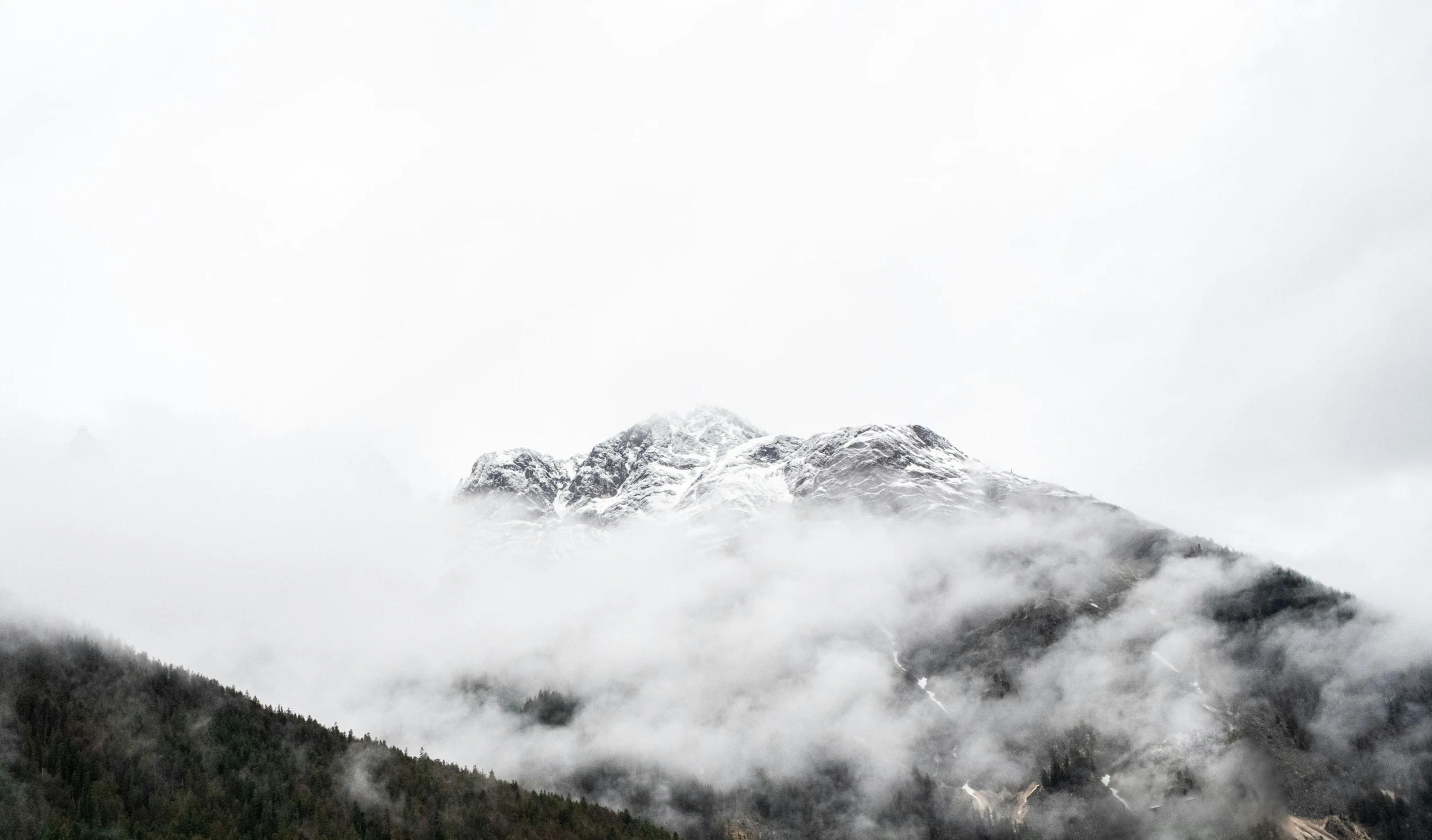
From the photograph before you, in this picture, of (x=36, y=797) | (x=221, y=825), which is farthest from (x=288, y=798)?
(x=36, y=797)

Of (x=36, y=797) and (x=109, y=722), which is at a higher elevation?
(x=109, y=722)

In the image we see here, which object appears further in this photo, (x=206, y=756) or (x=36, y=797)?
(x=206, y=756)

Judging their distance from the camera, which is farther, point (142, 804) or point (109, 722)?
point (109, 722)

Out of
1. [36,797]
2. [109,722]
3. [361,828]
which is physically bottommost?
[361,828]

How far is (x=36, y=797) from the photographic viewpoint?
16775 centimetres

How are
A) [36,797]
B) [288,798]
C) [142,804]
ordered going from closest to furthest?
1. [36,797]
2. [142,804]
3. [288,798]

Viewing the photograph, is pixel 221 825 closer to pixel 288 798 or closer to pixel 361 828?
pixel 288 798

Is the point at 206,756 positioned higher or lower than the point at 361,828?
higher

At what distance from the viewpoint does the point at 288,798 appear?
19388cm

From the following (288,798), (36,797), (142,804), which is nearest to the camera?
(36,797)

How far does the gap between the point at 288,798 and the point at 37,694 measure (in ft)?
225

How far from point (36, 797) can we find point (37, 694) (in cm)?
4228

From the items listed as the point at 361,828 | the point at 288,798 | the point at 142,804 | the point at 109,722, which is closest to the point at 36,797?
the point at 142,804

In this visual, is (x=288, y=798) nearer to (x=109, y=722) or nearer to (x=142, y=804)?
(x=142, y=804)
